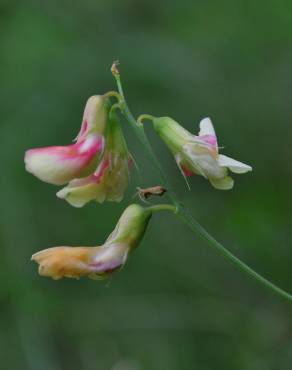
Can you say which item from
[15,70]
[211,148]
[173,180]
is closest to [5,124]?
[15,70]

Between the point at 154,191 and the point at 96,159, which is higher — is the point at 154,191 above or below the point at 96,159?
below

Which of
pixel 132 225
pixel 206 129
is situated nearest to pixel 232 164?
pixel 206 129

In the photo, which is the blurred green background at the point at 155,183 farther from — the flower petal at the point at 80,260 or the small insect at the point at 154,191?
the small insect at the point at 154,191

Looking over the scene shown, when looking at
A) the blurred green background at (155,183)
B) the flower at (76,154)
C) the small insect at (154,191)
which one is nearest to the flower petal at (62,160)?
the flower at (76,154)

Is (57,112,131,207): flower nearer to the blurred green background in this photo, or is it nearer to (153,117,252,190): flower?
(153,117,252,190): flower

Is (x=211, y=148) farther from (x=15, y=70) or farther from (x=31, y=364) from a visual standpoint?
(x=15, y=70)

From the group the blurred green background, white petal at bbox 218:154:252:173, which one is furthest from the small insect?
the blurred green background

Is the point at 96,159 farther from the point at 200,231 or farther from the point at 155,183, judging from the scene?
the point at 155,183
